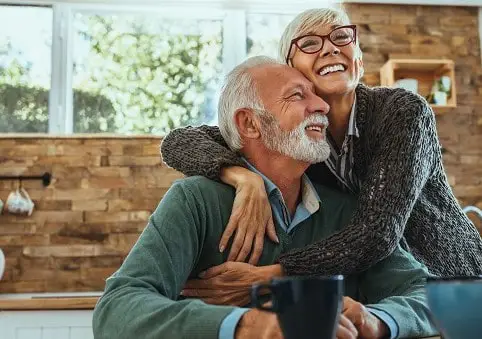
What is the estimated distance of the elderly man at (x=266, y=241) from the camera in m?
0.80

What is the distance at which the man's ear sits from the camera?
1.33 meters

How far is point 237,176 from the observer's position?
1.22 metres

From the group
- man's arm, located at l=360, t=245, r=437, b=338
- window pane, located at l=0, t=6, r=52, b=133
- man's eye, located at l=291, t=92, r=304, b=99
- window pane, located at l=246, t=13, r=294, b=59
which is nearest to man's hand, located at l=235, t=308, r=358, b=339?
man's arm, located at l=360, t=245, r=437, b=338

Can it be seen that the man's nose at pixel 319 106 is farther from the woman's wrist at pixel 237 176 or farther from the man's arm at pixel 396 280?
the man's arm at pixel 396 280

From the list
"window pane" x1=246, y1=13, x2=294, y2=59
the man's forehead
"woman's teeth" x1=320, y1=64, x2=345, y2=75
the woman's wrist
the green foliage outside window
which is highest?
"window pane" x1=246, y1=13, x2=294, y2=59

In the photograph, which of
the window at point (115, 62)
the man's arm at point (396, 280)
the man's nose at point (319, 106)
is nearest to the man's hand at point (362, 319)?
the man's arm at point (396, 280)

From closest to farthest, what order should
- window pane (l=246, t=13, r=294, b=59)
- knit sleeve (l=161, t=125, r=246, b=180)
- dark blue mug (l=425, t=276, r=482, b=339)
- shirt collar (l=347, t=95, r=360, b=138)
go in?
dark blue mug (l=425, t=276, r=482, b=339) < knit sleeve (l=161, t=125, r=246, b=180) < shirt collar (l=347, t=95, r=360, b=138) < window pane (l=246, t=13, r=294, b=59)

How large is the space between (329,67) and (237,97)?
22 centimetres

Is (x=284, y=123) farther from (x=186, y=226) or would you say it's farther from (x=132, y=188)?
(x=132, y=188)

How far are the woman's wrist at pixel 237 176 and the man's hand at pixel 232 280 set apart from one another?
0.57 ft

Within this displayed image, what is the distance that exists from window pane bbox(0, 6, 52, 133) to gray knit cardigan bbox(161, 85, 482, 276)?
206cm

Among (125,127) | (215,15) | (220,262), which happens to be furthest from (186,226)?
(215,15)

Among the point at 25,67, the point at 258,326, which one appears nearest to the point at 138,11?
the point at 25,67

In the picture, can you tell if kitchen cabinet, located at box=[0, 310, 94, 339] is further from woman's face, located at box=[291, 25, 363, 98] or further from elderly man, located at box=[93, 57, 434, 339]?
woman's face, located at box=[291, 25, 363, 98]
